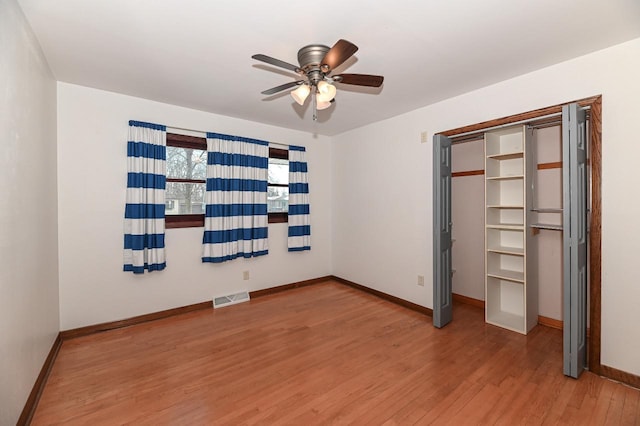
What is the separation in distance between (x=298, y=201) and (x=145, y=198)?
6.76 ft

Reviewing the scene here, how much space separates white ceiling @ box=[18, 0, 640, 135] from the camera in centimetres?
172

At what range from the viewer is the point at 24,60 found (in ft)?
6.04

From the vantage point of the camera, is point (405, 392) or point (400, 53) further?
point (400, 53)

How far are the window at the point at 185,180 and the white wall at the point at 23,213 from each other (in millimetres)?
1113

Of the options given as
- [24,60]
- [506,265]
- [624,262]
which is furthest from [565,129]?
[24,60]

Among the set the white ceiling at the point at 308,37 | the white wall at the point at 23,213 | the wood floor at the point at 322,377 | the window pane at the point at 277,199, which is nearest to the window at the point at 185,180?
the white ceiling at the point at 308,37

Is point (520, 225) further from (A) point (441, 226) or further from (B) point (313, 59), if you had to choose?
(B) point (313, 59)

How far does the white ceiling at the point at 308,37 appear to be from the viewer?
1722 millimetres

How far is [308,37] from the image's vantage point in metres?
2.00

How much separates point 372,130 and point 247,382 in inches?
136

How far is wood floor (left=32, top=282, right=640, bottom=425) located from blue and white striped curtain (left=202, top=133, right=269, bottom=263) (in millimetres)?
948

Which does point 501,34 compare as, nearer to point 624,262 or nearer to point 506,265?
point 624,262

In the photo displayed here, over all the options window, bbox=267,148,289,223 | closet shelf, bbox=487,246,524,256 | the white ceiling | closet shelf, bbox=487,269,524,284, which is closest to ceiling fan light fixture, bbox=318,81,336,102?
the white ceiling

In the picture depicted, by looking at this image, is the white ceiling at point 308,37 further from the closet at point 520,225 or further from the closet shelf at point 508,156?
the closet at point 520,225
